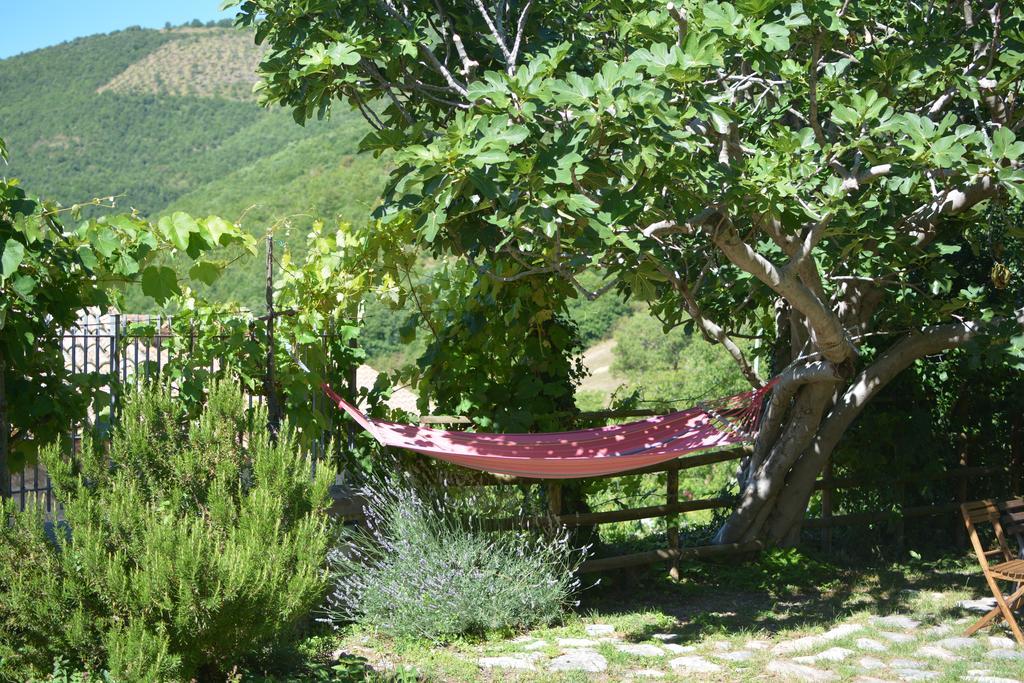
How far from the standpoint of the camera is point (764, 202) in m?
3.66

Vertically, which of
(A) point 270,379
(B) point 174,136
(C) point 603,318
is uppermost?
(B) point 174,136

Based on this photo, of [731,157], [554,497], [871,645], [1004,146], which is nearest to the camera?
[1004,146]

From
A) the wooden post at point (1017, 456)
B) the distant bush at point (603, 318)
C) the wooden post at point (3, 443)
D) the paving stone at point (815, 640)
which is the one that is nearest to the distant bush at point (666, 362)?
the distant bush at point (603, 318)

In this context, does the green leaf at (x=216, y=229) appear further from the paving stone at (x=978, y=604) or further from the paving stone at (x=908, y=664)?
the paving stone at (x=978, y=604)

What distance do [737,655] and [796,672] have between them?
319 mm

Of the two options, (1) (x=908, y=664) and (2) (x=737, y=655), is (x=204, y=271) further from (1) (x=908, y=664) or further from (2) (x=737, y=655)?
(1) (x=908, y=664)

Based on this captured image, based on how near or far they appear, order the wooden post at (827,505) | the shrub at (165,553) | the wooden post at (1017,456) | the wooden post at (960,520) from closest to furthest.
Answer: the shrub at (165,553) < the wooden post at (827,505) < the wooden post at (960,520) < the wooden post at (1017,456)

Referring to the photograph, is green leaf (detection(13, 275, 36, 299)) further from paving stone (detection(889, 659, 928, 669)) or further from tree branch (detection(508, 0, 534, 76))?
paving stone (detection(889, 659, 928, 669))

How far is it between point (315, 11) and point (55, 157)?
105 feet

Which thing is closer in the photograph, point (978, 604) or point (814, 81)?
point (814, 81)

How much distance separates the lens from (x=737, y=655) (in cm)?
387

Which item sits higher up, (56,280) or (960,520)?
(56,280)

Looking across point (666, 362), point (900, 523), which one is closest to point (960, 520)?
point (900, 523)

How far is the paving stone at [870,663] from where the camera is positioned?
3.62 meters
